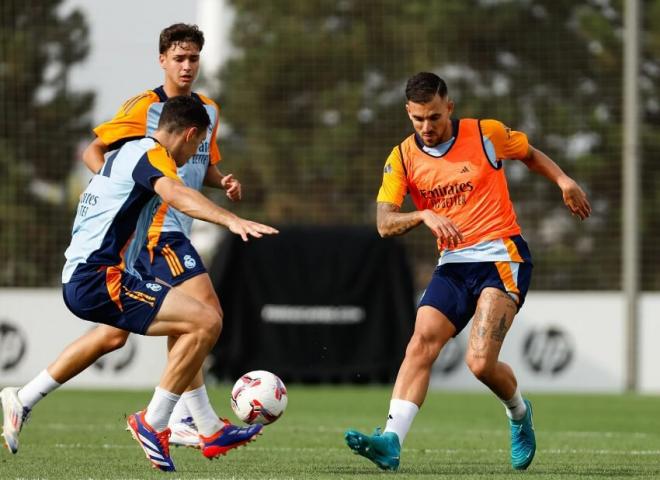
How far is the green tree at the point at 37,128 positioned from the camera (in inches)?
886

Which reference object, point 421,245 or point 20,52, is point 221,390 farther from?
point 20,52

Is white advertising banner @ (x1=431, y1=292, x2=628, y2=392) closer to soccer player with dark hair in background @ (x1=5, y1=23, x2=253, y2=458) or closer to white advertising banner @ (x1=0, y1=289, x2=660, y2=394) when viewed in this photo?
white advertising banner @ (x1=0, y1=289, x2=660, y2=394)

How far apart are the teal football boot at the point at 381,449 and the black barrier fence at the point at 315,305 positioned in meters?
10.4

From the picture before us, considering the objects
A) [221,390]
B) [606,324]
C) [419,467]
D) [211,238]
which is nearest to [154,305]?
[419,467]

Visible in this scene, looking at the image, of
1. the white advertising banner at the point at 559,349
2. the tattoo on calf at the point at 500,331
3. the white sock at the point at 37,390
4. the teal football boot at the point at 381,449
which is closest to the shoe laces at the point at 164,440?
the white sock at the point at 37,390

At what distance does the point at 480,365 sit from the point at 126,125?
8.96 ft

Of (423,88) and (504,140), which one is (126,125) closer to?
(423,88)

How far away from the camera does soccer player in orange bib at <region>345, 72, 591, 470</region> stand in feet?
24.7

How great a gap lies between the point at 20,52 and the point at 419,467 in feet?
57.4

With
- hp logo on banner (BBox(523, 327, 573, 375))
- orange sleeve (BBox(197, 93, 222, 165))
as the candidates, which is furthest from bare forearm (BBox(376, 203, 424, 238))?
hp logo on banner (BBox(523, 327, 573, 375))

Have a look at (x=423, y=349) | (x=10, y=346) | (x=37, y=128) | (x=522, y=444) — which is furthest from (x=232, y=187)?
(x=37, y=128)

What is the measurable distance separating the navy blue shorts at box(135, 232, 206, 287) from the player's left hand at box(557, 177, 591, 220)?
232 cm

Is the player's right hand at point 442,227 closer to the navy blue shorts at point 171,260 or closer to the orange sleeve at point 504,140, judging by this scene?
the orange sleeve at point 504,140

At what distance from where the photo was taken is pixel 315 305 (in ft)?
59.3
